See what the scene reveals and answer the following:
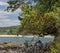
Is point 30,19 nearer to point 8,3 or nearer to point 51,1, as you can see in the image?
point 8,3

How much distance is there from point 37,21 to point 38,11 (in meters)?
1.16

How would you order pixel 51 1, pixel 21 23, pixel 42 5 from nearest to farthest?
pixel 51 1
pixel 42 5
pixel 21 23

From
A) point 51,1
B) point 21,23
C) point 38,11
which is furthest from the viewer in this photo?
point 21,23

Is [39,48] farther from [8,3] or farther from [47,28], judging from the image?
[8,3]

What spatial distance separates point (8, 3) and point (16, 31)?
319cm

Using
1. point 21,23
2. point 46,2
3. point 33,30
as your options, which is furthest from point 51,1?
point 21,23

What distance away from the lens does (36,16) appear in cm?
2669

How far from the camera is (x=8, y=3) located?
27531mm

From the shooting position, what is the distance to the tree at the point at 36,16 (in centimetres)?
2503

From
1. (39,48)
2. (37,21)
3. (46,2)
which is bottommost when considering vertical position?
(39,48)

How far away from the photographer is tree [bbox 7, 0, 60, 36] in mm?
25031

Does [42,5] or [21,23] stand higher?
[42,5]

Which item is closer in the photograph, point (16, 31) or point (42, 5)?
point (42, 5)

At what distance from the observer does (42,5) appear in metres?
25.3
